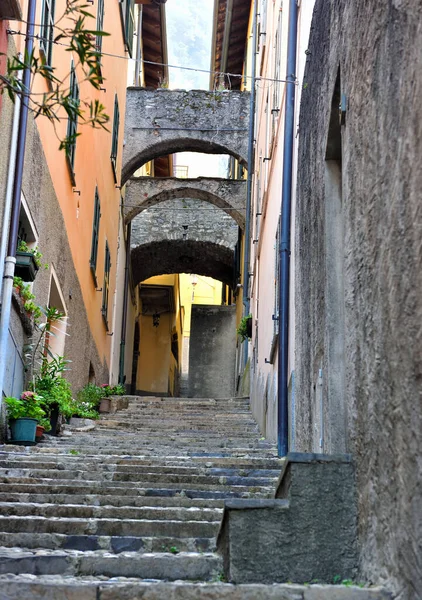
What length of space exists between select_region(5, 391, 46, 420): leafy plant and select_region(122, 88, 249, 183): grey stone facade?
1184 cm

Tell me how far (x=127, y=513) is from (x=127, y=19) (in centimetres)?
1447

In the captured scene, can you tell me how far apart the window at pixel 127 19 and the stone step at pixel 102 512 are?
529 inches

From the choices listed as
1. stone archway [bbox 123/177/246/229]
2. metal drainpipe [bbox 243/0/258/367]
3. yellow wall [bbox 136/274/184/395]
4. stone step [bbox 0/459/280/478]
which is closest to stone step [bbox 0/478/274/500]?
stone step [bbox 0/459/280/478]

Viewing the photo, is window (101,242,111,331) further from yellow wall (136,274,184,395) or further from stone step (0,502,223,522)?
yellow wall (136,274,184,395)

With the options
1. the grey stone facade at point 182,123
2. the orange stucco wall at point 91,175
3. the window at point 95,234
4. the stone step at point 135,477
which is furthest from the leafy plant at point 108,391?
the stone step at point 135,477

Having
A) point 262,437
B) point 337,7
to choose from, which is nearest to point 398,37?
point 337,7

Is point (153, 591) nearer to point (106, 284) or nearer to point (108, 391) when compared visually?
point (108, 391)

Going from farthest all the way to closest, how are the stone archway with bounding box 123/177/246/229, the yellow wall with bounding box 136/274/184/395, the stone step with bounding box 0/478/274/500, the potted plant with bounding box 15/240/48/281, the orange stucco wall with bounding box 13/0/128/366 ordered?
the yellow wall with bounding box 136/274/184/395
the stone archway with bounding box 123/177/246/229
the orange stucco wall with bounding box 13/0/128/366
the potted plant with bounding box 15/240/48/281
the stone step with bounding box 0/478/274/500

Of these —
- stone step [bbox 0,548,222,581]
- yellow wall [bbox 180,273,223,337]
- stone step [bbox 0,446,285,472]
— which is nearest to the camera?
stone step [bbox 0,548,222,581]

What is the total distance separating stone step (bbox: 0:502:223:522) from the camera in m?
5.23

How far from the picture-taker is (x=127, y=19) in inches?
707

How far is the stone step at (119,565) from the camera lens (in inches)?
155

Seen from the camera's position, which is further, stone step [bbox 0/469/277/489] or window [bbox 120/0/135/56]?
window [bbox 120/0/135/56]

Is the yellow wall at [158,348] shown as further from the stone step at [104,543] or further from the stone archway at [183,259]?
the stone step at [104,543]
